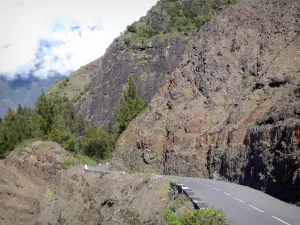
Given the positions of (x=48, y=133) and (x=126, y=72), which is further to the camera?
(x=126, y=72)

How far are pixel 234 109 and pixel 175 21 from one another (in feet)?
196

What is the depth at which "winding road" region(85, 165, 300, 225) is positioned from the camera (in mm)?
12711

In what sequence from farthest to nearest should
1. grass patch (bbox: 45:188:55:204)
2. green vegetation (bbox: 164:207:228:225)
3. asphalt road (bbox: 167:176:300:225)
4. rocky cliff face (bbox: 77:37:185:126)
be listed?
1. rocky cliff face (bbox: 77:37:185:126)
2. grass patch (bbox: 45:188:55:204)
3. asphalt road (bbox: 167:176:300:225)
4. green vegetation (bbox: 164:207:228:225)

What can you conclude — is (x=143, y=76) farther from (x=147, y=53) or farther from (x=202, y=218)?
(x=202, y=218)

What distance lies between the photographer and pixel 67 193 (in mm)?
34750

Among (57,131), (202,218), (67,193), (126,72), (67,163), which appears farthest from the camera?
(126,72)

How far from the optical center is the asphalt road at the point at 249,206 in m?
12.7

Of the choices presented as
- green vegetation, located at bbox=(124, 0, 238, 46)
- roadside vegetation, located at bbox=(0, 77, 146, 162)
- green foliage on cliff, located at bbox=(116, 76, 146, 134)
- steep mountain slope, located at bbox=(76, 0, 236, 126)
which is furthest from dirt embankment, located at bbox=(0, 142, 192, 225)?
green vegetation, located at bbox=(124, 0, 238, 46)

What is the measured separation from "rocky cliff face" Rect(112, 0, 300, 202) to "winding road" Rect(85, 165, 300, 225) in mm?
967

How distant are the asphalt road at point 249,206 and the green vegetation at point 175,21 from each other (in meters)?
62.7

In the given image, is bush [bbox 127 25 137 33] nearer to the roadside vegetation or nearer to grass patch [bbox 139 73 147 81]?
grass patch [bbox 139 73 147 81]

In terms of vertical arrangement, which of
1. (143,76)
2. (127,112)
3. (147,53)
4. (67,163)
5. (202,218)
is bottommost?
(67,163)

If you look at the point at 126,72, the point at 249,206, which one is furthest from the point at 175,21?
the point at 249,206

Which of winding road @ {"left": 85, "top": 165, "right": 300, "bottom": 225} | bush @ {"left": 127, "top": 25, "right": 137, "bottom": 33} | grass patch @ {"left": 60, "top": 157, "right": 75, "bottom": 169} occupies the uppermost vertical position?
bush @ {"left": 127, "top": 25, "right": 137, "bottom": 33}
